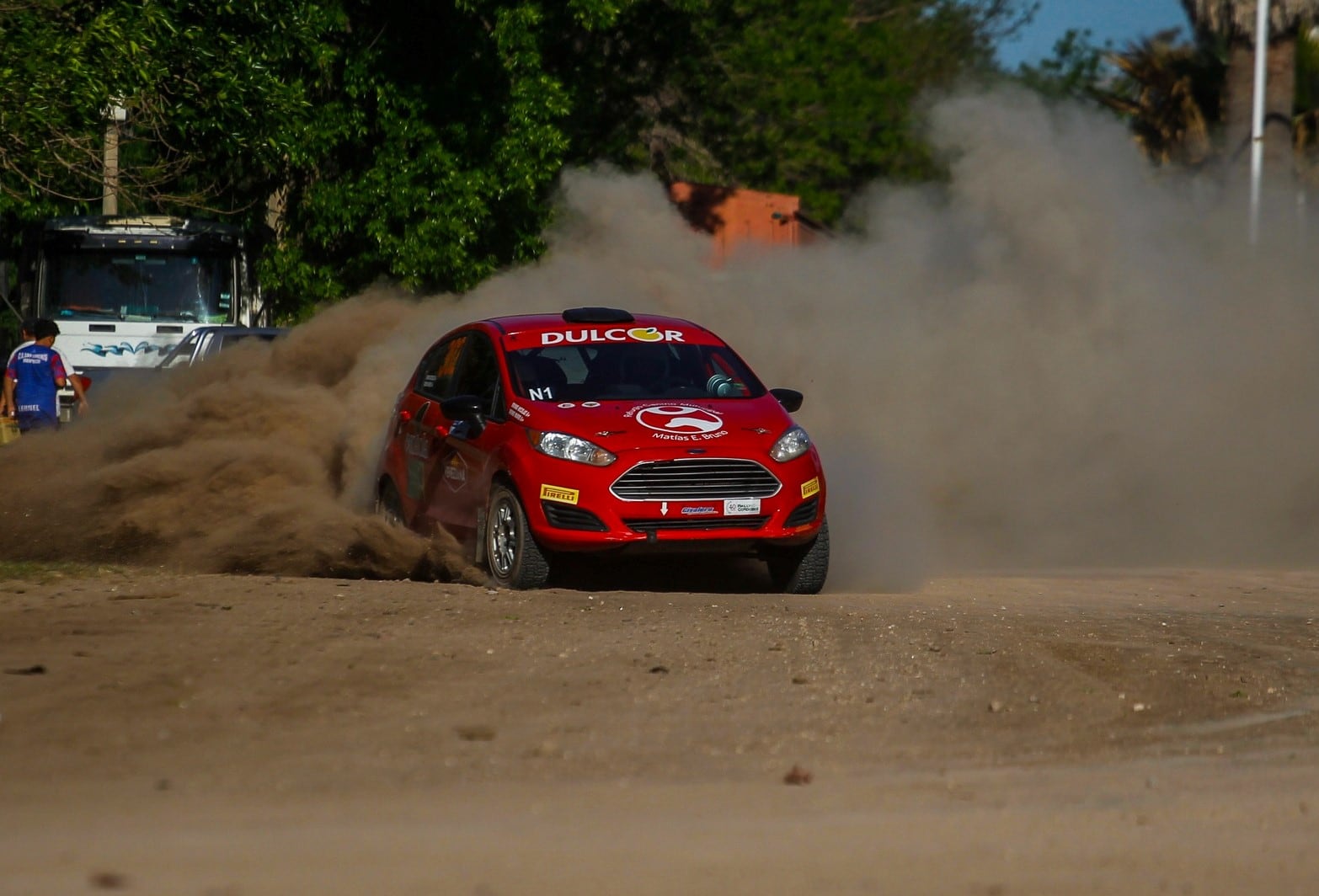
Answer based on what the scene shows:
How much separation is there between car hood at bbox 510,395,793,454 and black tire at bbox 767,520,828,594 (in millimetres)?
644

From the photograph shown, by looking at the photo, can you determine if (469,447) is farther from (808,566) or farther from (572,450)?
(808,566)

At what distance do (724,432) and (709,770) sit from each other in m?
4.50

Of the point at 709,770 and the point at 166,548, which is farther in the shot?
the point at 166,548

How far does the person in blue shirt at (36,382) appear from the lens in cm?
1675

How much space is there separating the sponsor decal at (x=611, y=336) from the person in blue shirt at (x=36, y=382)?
7.33m

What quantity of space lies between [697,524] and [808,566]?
0.82 meters

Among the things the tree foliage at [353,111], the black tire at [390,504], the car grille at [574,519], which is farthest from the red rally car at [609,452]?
the tree foliage at [353,111]

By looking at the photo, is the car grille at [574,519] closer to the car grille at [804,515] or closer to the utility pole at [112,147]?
the car grille at [804,515]

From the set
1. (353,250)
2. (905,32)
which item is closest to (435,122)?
(353,250)

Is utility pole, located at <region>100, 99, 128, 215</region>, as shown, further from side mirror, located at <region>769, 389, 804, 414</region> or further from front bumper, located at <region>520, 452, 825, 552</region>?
front bumper, located at <region>520, 452, 825, 552</region>

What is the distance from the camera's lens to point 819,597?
32.7ft

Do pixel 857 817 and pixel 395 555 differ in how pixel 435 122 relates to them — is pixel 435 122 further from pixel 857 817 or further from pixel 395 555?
pixel 857 817

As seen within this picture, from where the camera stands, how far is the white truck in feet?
71.3

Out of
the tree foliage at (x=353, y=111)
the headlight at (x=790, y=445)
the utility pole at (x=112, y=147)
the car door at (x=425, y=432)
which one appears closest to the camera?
the headlight at (x=790, y=445)
